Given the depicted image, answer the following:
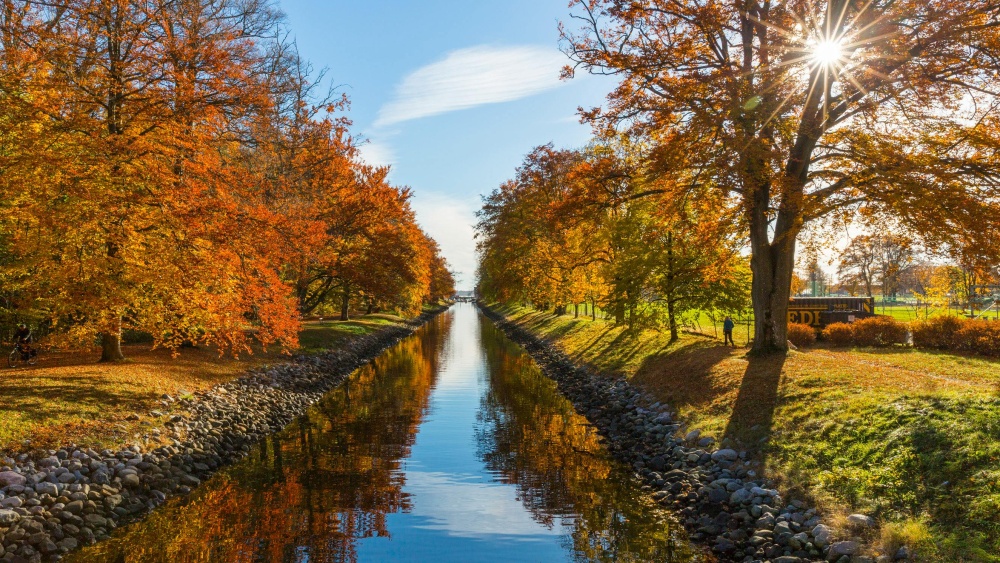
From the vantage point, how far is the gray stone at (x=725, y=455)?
12.2 metres

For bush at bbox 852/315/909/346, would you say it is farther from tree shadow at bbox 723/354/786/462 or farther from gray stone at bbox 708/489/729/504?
gray stone at bbox 708/489/729/504

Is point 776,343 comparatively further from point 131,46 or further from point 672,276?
point 131,46

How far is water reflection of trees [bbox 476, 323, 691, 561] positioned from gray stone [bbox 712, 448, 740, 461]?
5.84ft

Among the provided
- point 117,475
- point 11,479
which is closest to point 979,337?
point 117,475

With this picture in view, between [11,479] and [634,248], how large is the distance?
21020 mm

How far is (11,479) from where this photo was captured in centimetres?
980

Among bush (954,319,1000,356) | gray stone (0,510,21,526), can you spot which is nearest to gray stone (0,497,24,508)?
gray stone (0,510,21,526)

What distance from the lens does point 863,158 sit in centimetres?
1499

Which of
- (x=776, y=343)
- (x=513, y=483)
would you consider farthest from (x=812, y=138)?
(x=513, y=483)

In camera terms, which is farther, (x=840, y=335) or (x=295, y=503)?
(x=840, y=335)

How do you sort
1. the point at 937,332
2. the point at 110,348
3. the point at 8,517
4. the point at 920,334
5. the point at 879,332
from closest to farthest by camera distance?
the point at 8,517 < the point at 110,348 < the point at 937,332 < the point at 920,334 < the point at 879,332

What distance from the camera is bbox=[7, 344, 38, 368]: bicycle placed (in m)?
17.8

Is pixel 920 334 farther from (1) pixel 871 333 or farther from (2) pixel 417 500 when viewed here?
(2) pixel 417 500

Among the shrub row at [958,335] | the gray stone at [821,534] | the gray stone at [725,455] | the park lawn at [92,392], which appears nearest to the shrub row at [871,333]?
the shrub row at [958,335]
